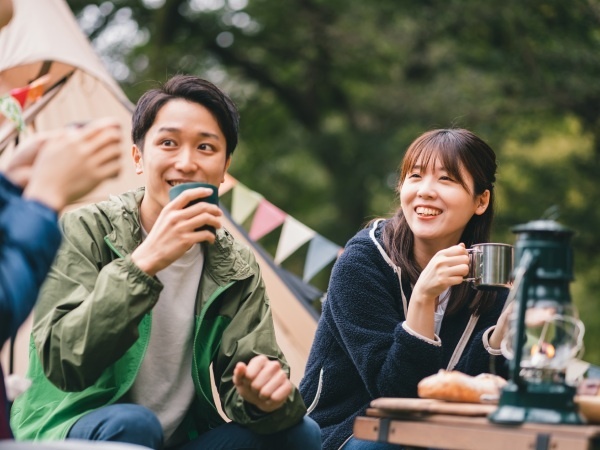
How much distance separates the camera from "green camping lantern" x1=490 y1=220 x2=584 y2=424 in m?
1.92

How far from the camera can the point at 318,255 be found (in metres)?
5.28

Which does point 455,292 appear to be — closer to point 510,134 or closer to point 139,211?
point 139,211

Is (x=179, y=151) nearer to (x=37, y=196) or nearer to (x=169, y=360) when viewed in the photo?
(x=169, y=360)

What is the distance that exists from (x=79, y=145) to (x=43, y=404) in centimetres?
89

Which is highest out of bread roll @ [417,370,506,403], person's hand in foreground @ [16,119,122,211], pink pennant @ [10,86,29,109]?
pink pennant @ [10,86,29,109]

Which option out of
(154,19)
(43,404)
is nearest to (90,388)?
(43,404)

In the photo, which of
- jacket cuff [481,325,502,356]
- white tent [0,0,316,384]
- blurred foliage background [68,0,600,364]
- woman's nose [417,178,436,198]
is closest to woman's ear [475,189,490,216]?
woman's nose [417,178,436,198]

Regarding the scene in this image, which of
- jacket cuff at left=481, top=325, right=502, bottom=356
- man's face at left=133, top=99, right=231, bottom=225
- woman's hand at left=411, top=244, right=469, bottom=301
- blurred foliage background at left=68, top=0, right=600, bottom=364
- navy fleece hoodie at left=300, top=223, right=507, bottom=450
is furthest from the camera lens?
blurred foliage background at left=68, top=0, right=600, bottom=364

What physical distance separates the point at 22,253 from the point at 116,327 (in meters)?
0.53

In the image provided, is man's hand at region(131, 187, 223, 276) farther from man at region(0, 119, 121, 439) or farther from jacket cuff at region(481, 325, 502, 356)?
jacket cuff at region(481, 325, 502, 356)

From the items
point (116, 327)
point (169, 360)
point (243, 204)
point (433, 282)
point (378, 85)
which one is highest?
point (378, 85)

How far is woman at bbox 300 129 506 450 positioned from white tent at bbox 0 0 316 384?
2.01 m

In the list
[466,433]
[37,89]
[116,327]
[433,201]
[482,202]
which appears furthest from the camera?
[37,89]

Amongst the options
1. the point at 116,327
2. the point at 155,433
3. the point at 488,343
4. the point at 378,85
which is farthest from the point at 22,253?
the point at 378,85
